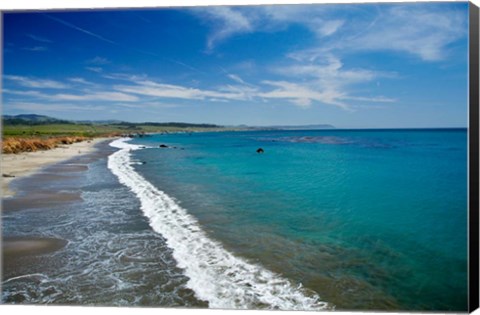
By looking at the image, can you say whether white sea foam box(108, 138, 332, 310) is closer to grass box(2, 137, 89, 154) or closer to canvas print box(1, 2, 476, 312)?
canvas print box(1, 2, 476, 312)

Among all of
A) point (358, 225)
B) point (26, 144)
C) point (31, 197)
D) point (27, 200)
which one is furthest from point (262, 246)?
point (26, 144)

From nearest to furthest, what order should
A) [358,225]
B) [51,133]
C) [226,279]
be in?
1. [226,279]
2. [358,225]
3. [51,133]

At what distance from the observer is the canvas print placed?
12.2 ft

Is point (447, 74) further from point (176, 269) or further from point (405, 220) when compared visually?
point (176, 269)

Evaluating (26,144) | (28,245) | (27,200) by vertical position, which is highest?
(26,144)

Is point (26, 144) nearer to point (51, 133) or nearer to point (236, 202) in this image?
point (51, 133)

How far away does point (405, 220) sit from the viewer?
18.6 ft

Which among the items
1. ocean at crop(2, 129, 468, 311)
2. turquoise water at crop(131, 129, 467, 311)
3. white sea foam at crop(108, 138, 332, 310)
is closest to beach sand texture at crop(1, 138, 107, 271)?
ocean at crop(2, 129, 468, 311)

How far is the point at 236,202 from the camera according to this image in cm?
705

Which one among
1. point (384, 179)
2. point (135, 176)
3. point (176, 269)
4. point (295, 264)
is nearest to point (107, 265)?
point (176, 269)

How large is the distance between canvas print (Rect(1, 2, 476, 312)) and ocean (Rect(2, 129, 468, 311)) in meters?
0.02

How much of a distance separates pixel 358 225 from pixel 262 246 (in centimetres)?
180

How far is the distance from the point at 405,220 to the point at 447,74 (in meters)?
2.48

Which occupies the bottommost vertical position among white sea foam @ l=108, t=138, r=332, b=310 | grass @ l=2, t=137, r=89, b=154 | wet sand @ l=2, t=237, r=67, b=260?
white sea foam @ l=108, t=138, r=332, b=310
